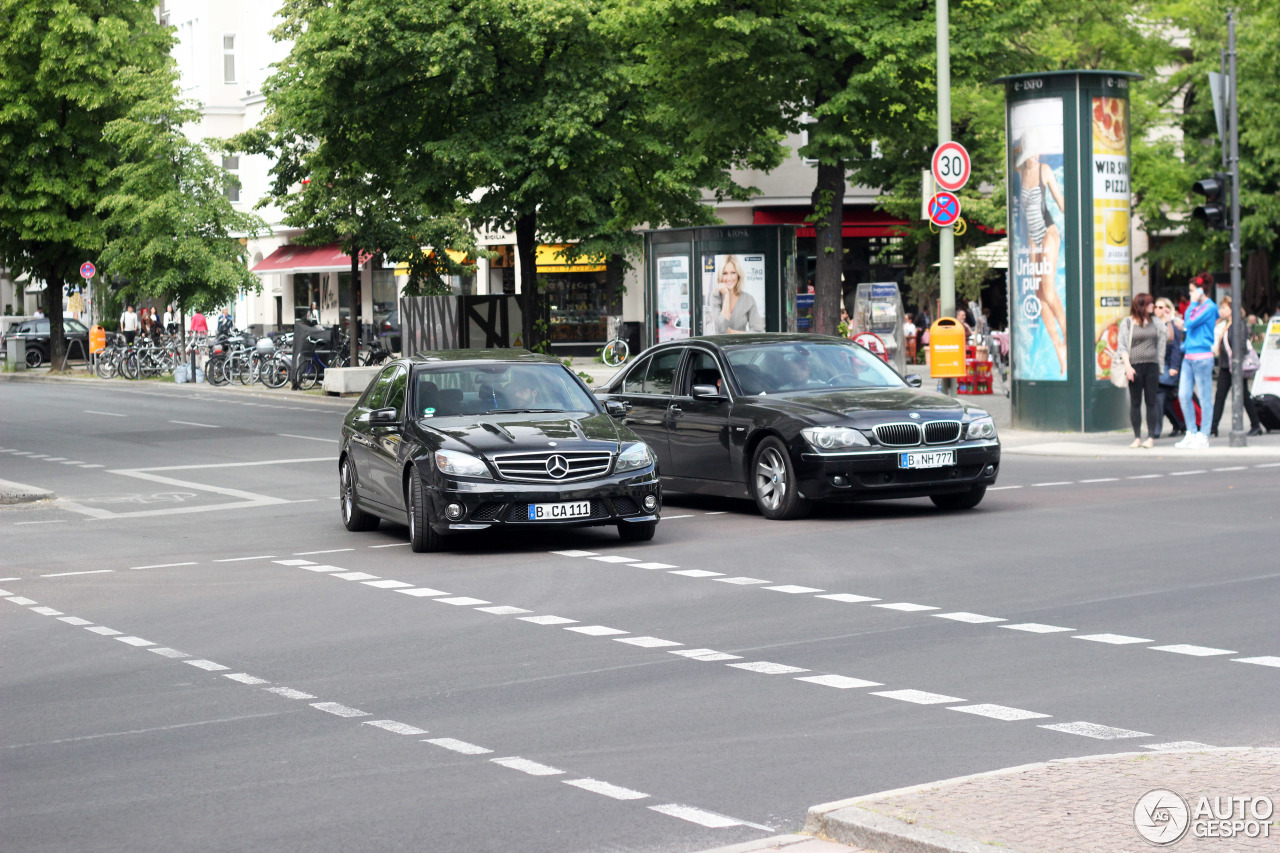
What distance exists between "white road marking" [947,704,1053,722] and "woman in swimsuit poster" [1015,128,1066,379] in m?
16.7

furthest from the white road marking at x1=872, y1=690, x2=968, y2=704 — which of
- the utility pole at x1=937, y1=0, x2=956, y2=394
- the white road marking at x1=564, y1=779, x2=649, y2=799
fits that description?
the utility pole at x1=937, y1=0, x2=956, y2=394

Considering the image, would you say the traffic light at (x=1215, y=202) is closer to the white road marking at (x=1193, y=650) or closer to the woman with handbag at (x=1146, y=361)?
the woman with handbag at (x=1146, y=361)

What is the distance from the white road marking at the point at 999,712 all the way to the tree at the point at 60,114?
4900 cm

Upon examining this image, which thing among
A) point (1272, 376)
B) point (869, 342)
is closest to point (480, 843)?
point (1272, 376)

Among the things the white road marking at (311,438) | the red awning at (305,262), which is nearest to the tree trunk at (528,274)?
the white road marking at (311,438)

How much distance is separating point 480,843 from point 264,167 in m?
70.3

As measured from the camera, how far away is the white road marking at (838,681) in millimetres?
8039

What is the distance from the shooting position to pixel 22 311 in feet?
321

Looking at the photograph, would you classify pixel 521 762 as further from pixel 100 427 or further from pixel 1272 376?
pixel 100 427

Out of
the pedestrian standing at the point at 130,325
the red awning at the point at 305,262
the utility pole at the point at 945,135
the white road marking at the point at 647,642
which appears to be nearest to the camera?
the white road marking at the point at 647,642

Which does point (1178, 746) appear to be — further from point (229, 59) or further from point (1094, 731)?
point (229, 59)

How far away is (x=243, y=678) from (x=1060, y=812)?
4591 millimetres

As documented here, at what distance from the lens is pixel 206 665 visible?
9094 mm

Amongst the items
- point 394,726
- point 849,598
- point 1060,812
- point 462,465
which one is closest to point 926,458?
point 462,465
